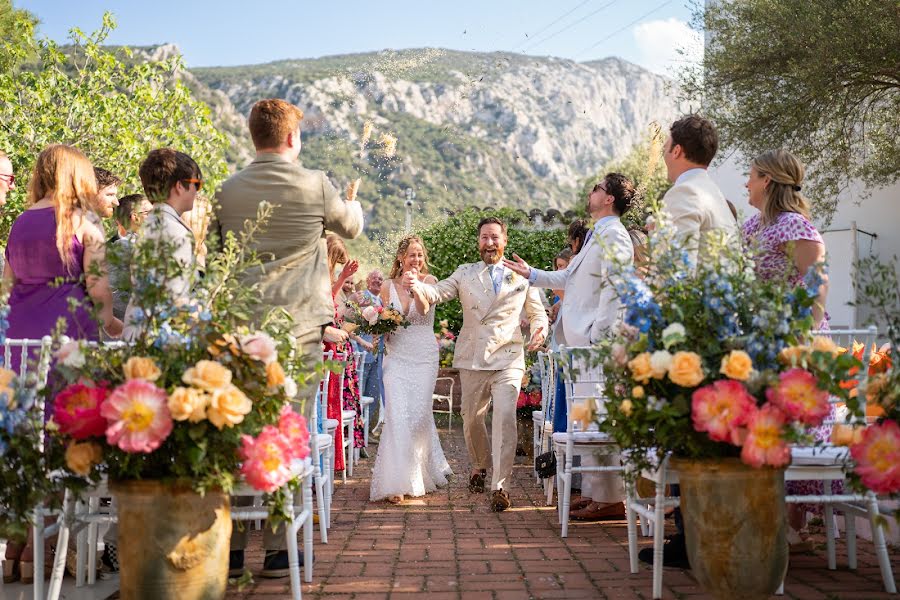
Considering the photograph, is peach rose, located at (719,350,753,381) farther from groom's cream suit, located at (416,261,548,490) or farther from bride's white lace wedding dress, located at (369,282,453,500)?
bride's white lace wedding dress, located at (369,282,453,500)

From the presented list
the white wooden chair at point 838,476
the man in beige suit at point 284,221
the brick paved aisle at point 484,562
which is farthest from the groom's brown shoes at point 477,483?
the white wooden chair at point 838,476

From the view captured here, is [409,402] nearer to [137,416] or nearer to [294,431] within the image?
[294,431]

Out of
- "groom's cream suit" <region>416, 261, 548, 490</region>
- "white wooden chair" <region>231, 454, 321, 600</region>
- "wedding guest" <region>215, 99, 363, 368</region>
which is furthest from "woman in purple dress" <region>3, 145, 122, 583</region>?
"groom's cream suit" <region>416, 261, 548, 490</region>

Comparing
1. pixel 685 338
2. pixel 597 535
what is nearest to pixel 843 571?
pixel 597 535

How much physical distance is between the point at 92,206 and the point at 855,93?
11340mm

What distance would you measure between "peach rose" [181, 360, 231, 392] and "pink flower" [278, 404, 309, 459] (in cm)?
26

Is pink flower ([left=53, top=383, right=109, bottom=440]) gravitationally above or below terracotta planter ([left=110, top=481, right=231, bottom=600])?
above

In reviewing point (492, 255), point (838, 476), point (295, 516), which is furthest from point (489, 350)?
point (838, 476)

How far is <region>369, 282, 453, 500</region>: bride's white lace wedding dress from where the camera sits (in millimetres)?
7111

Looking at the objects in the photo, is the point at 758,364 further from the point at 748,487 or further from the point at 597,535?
the point at 597,535

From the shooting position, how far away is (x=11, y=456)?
3.17 metres

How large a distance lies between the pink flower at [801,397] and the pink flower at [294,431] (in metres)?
1.52

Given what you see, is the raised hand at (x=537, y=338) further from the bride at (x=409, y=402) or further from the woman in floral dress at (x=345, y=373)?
the woman in floral dress at (x=345, y=373)

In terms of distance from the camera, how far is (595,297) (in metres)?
5.96
